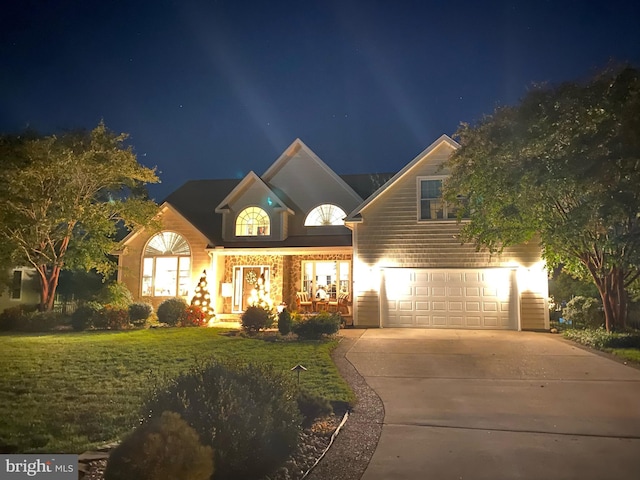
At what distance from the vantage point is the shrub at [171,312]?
56.5ft

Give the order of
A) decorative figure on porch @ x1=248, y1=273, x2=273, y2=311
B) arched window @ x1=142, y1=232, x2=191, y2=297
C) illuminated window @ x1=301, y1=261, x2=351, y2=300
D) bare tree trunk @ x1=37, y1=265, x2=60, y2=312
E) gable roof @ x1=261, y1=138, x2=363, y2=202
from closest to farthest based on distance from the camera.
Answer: bare tree trunk @ x1=37, y1=265, x2=60, y2=312 < decorative figure on porch @ x1=248, y1=273, x2=273, y2=311 < illuminated window @ x1=301, y1=261, x2=351, y2=300 < arched window @ x1=142, y1=232, x2=191, y2=297 < gable roof @ x1=261, y1=138, x2=363, y2=202

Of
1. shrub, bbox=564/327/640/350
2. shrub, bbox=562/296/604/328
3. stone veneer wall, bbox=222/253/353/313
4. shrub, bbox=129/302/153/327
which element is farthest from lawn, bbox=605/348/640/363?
shrub, bbox=129/302/153/327

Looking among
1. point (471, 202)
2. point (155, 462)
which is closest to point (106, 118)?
point (471, 202)

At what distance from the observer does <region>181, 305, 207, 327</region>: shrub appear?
1747 centimetres

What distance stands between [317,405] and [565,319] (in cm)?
1376

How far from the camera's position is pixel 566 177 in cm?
1198

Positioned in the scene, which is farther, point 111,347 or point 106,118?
point 106,118

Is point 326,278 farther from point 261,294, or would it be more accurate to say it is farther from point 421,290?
point 421,290

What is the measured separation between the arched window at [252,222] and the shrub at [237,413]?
600 inches

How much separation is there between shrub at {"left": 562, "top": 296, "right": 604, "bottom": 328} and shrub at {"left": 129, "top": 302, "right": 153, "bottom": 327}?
14014mm

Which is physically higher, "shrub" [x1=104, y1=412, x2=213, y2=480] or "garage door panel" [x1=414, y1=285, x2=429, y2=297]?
"garage door panel" [x1=414, y1=285, x2=429, y2=297]

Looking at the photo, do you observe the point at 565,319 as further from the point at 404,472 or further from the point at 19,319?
the point at 19,319

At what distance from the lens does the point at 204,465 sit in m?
3.88

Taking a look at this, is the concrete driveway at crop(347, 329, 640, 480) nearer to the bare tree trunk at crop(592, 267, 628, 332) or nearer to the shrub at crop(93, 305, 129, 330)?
the bare tree trunk at crop(592, 267, 628, 332)
